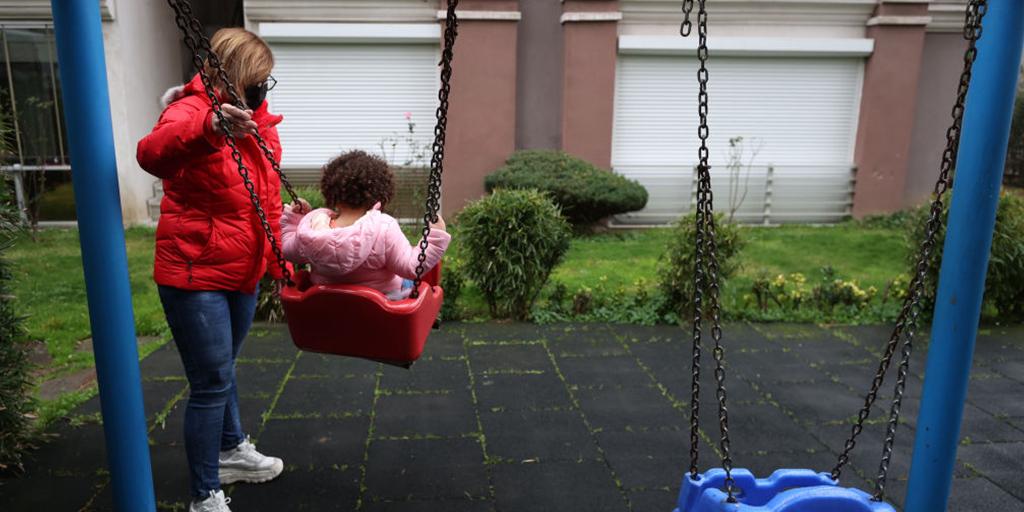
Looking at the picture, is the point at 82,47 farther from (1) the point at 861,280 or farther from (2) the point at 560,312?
(1) the point at 861,280

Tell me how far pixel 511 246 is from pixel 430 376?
1418 mm

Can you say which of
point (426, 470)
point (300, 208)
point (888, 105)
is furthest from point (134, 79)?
point (888, 105)

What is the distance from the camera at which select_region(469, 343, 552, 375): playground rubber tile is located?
164 inches

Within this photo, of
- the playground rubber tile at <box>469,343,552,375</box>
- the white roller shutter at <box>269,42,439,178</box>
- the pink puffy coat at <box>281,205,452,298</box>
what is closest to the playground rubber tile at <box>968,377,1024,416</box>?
the playground rubber tile at <box>469,343,552,375</box>

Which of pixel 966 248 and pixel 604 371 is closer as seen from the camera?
pixel 966 248

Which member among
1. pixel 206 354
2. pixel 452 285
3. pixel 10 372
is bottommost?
pixel 452 285

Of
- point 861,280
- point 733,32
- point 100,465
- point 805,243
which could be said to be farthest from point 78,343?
point 733,32

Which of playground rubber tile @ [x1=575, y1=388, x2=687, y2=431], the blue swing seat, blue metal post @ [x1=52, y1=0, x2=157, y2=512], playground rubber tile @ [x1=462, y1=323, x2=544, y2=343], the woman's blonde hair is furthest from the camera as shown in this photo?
playground rubber tile @ [x1=462, y1=323, x2=544, y2=343]

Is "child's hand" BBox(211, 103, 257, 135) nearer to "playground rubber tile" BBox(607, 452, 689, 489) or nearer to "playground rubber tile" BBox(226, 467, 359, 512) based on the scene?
"playground rubber tile" BBox(226, 467, 359, 512)

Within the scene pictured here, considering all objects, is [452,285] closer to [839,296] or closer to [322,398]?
[322,398]

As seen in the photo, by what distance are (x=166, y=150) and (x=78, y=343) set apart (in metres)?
3.42

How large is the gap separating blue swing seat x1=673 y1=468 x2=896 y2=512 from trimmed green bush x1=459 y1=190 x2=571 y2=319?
327 cm

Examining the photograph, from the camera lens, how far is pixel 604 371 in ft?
13.6

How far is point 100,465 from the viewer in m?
2.87
